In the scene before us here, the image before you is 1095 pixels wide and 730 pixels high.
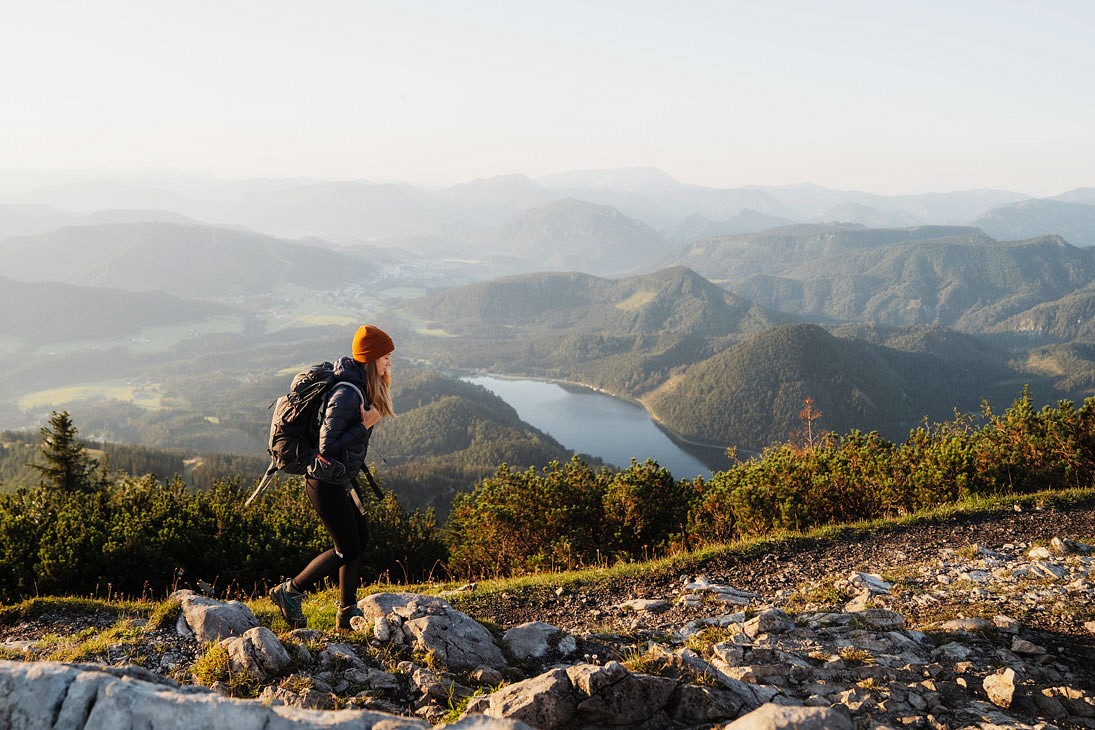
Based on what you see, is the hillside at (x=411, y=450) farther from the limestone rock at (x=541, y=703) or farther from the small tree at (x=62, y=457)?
the limestone rock at (x=541, y=703)

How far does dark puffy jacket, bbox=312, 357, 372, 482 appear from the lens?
5.69 meters

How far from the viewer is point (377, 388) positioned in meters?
6.10

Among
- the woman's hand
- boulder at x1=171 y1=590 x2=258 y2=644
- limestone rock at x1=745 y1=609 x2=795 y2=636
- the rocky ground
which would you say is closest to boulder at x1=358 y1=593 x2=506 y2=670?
the rocky ground

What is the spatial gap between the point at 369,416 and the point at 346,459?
474 mm

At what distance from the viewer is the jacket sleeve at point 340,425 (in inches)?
224

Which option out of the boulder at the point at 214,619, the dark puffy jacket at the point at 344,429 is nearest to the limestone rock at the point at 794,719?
the dark puffy jacket at the point at 344,429

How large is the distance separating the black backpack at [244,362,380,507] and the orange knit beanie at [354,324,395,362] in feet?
1.07

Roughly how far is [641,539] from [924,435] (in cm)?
833

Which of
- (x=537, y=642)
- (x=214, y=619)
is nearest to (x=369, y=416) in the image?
(x=214, y=619)

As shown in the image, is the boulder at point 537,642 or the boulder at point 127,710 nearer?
the boulder at point 127,710

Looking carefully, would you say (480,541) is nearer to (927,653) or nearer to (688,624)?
(688,624)

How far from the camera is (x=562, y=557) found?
12.8 m

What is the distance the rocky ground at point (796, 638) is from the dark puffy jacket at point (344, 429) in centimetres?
173

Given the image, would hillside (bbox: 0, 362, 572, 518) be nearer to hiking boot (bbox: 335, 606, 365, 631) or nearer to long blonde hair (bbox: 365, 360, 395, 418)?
hiking boot (bbox: 335, 606, 365, 631)
